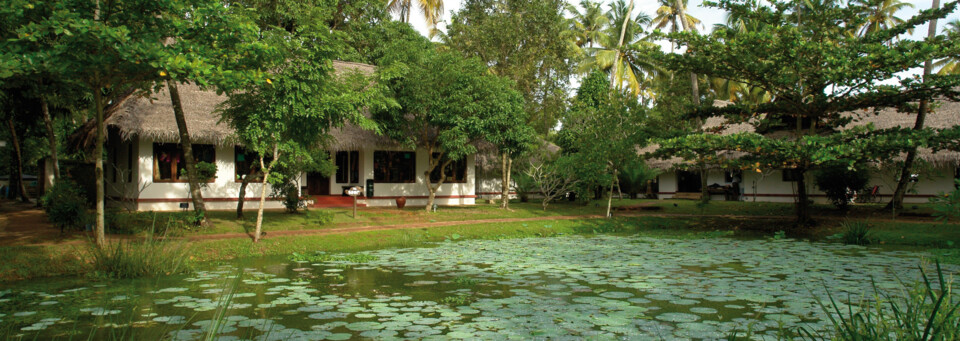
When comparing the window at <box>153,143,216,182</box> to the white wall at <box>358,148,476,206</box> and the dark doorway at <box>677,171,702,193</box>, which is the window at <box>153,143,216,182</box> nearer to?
the white wall at <box>358,148,476,206</box>

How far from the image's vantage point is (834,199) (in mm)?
17906

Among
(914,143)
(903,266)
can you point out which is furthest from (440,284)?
(914,143)

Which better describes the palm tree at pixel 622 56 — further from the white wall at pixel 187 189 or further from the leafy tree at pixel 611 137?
the white wall at pixel 187 189

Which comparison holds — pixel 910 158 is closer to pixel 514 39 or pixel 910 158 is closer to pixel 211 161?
pixel 514 39

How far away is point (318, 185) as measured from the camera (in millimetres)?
19641

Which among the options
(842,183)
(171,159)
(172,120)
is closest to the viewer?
(172,120)

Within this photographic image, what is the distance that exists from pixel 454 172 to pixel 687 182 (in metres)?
13.4

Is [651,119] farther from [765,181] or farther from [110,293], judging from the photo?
[110,293]

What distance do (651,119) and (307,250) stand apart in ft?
55.2

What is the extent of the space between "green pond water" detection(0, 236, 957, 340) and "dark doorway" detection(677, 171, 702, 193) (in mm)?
17775

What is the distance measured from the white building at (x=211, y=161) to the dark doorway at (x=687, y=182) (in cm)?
1328

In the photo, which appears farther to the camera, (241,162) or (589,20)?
(589,20)

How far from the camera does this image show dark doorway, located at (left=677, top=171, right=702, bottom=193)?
28109 millimetres

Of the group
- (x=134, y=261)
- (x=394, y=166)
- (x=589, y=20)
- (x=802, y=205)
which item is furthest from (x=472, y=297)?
(x=589, y=20)
